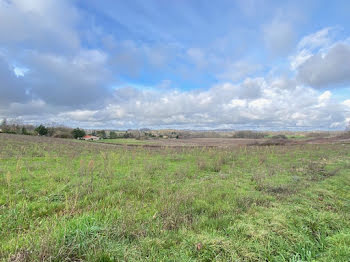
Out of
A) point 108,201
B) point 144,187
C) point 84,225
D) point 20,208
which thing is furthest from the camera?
point 144,187

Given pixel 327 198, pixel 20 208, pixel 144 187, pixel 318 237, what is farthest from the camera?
pixel 144 187

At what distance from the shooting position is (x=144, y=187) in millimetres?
7062

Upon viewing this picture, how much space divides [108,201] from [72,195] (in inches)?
55.7

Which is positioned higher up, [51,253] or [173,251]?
[51,253]

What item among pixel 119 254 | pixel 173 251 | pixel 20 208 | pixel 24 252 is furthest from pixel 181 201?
pixel 20 208

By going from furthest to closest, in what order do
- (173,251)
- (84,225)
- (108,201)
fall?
(108,201) → (84,225) → (173,251)

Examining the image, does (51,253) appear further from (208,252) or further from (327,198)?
Answer: (327,198)

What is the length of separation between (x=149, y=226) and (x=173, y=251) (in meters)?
1.01

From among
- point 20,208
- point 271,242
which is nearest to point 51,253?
point 20,208

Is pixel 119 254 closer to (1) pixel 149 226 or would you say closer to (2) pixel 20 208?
(1) pixel 149 226

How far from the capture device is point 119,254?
2867 mm

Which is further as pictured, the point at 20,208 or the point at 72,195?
the point at 72,195

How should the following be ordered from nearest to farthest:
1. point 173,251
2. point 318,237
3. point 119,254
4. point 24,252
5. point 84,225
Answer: point 24,252, point 119,254, point 173,251, point 84,225, point 318,237

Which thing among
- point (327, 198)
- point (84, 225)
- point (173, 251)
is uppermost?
point (84, 225)
